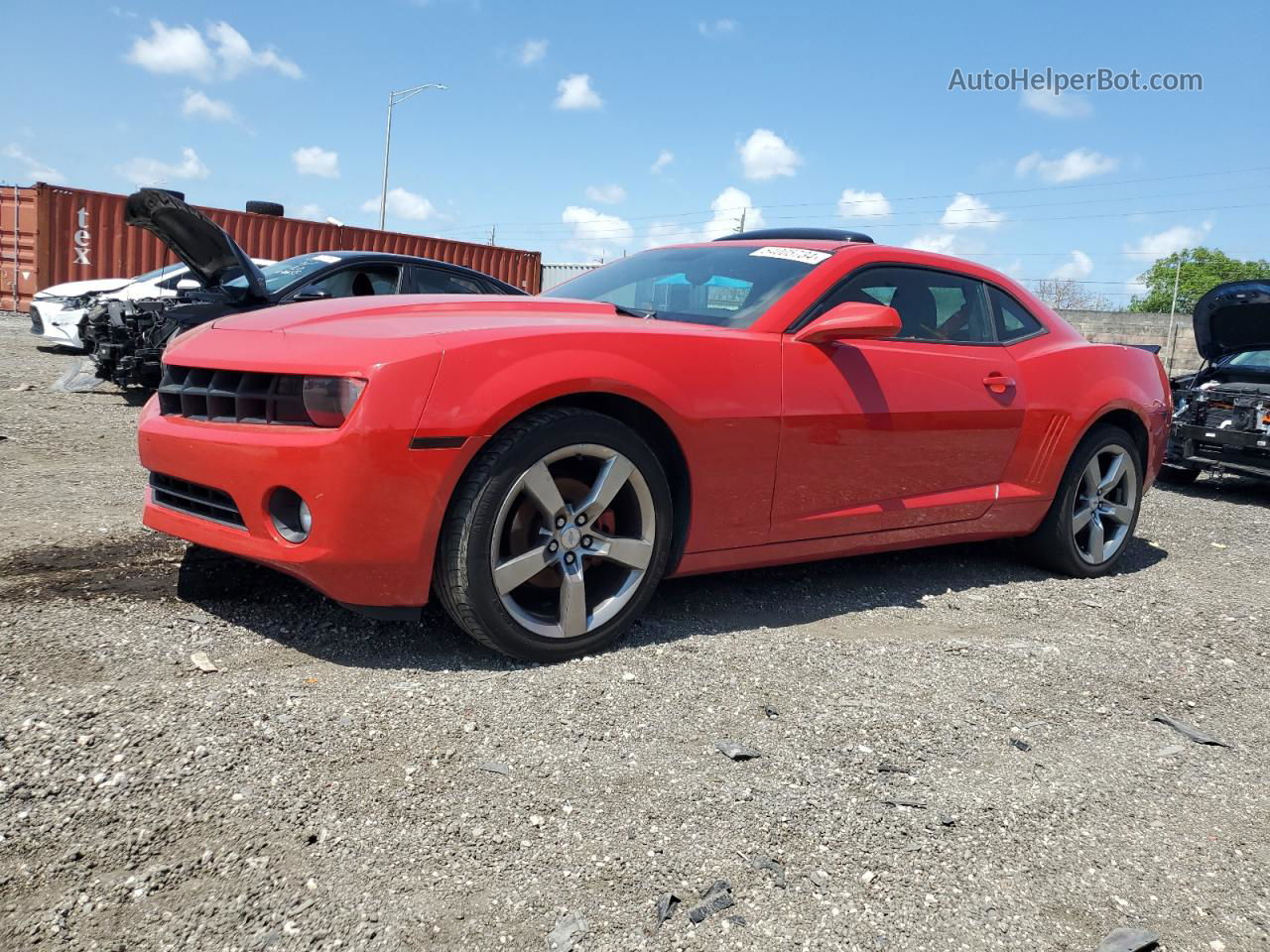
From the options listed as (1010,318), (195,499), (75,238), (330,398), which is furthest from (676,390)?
(75,238)

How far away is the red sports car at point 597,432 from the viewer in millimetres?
2750

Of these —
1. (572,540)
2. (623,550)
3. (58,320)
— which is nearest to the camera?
(572,540)

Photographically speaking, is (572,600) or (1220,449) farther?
(1220,449)

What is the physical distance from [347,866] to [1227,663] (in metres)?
3.34

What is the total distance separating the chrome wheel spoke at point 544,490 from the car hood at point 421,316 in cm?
42

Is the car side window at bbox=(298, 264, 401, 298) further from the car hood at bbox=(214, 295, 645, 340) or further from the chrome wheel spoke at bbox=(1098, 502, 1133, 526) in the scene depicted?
the chrome wheel spoke at bbox=(1098, 502, 1133, 526)

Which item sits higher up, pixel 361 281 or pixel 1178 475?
pixel 361 281

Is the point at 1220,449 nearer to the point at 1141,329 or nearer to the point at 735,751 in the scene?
the point at 735,751

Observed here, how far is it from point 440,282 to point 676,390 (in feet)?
17.4

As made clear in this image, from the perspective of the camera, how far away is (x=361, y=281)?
775cm

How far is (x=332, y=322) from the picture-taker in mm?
3025

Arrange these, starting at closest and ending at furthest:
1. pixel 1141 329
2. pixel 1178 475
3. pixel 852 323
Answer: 1. pixel 852 323
2. pixel 1178 475
3. pixel 1141 329

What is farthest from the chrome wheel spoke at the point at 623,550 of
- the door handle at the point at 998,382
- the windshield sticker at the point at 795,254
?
the door handle at the point at 998,382

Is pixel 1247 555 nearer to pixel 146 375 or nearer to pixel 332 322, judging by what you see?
pixel 332 322
